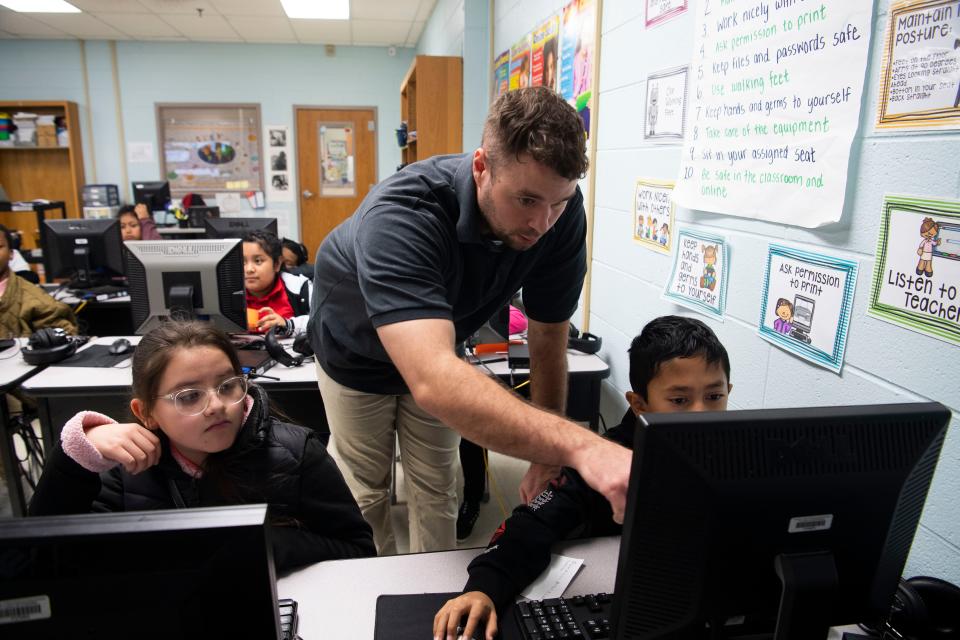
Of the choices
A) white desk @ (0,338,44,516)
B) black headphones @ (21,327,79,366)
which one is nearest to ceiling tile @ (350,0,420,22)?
black headphones @ (21,327,79,366)

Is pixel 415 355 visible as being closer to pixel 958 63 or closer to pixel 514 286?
pixel 514 286

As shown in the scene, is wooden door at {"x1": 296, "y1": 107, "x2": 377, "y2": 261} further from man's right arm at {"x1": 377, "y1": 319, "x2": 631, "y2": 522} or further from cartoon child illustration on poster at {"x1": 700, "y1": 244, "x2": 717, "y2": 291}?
man's right arm at {"x1": 377, "y1": 319, "x2": 631, "y2": 522}

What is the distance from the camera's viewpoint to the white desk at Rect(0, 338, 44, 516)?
1994 millimetres

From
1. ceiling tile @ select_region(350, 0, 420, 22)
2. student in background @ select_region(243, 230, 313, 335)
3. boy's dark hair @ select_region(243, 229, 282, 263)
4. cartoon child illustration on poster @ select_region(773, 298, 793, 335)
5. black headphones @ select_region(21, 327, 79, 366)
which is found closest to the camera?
cartoon child illustration on poster @ select_region(773, 298, 793, 335)

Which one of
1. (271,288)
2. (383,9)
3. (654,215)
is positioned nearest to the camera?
(654,215)

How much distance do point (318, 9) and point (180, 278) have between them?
13.7 ft

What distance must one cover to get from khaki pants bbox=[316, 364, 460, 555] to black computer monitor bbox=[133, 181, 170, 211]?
5159 mm

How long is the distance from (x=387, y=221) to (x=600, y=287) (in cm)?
143

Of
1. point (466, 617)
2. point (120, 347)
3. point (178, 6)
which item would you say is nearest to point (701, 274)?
point (466, 617)

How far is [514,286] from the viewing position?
1.43m

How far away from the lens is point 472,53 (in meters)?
4.03

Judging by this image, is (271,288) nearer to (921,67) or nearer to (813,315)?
(813,315)

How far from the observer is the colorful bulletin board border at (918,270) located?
36.5 inches

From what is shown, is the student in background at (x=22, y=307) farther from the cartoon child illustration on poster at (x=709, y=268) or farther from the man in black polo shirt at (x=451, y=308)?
the cartoon child illustration on poster at (x=709, y=268)
